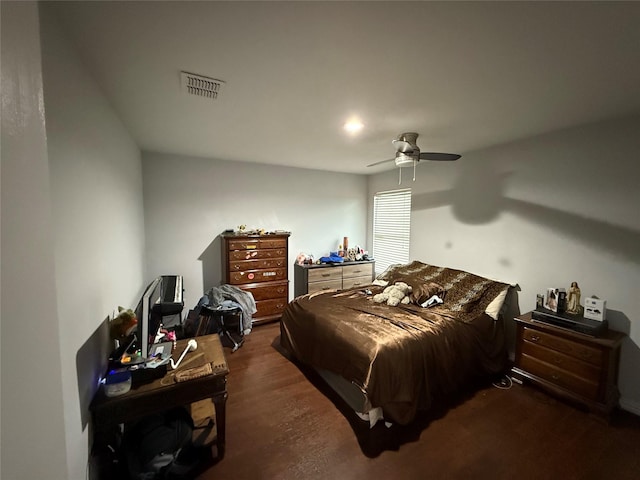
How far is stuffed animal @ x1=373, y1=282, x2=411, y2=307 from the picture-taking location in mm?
2959

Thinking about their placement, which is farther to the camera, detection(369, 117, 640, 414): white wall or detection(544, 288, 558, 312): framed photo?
detection(544, 288, 558, 312): framed photo

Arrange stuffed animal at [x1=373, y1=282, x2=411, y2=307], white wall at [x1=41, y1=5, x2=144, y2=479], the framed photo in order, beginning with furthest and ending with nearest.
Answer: stuffed animal at [x1=373, y1=282, x2=411, y2=307], the framed photo, white wall at [x1=41, y1=5, x2=144, y2=479]

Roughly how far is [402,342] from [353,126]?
1.94 meters

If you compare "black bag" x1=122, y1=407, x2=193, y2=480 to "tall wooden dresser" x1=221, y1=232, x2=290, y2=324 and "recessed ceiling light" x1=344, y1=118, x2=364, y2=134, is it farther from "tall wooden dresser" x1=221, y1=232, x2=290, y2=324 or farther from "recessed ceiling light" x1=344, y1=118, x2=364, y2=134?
"recessed ceiling light" x1=344, y1=118, x2=364, y2=134

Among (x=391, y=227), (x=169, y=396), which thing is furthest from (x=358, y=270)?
(x=169, y=396)

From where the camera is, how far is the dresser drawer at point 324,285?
4.22 m

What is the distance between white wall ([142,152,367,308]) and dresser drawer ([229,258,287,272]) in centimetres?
43

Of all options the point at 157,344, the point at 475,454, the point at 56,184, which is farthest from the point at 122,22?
the point at 475,454

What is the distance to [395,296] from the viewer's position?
118 inches

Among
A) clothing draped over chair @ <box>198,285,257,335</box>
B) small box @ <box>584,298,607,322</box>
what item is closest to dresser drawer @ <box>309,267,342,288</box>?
clothing draped over chair @ <box>198,285,257,335</box>

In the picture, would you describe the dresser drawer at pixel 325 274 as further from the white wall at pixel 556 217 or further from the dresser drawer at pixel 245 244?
the white wall at pixel 556 217

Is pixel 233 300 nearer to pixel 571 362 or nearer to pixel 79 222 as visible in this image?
pixel 79 222

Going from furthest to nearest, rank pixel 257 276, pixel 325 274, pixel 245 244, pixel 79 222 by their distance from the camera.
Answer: pixel 325 274 < pixel 257 276 < pixel 245 244 < pixel 79 222

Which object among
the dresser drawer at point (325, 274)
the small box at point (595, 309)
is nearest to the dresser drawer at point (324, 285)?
the dresser drawer at point (325, 274)
